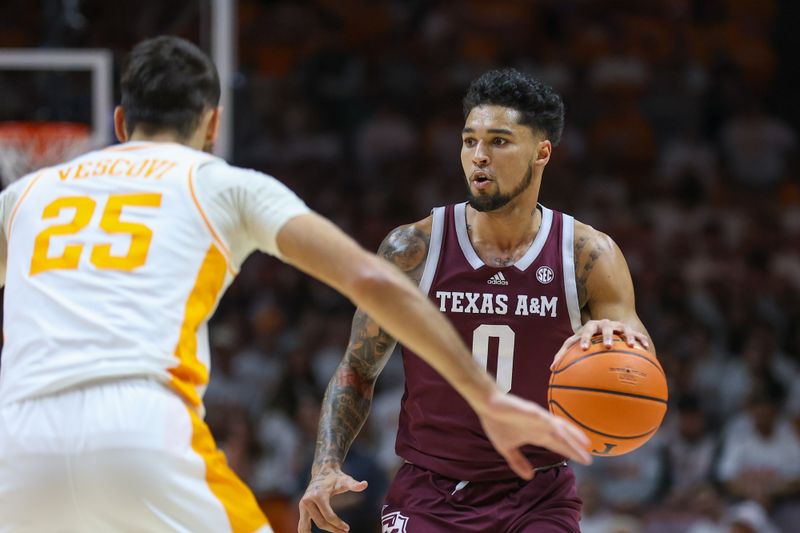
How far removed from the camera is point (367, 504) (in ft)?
29.1

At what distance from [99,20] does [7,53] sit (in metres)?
0.91

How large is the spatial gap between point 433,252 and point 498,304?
362mm

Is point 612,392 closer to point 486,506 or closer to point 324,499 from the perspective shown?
point 486,506

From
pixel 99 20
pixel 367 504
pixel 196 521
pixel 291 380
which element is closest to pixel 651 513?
pixel 367 504

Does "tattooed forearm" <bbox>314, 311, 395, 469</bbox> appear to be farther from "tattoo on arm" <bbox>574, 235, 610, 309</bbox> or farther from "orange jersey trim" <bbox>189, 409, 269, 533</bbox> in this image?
"orange jersey trim" <bbox>189, 409, 269, 533</bbox>

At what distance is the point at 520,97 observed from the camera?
16.7 ft

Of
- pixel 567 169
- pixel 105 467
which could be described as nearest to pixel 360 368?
pixel 105 467

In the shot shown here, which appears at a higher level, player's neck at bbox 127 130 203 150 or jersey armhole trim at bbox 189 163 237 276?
player's neck at bbox 127 130 203 150

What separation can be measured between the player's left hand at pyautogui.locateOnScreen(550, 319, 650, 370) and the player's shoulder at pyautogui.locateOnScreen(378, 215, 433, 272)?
33.2 inches

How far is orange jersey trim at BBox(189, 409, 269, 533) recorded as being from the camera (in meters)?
3.27

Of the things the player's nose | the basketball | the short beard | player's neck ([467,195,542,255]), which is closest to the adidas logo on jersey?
player's neck ([467,195,542,255])

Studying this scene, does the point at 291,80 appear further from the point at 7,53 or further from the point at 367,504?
the point at 367,504

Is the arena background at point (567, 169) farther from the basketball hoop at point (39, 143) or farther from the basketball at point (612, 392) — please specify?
the basketball at point (612, 392)

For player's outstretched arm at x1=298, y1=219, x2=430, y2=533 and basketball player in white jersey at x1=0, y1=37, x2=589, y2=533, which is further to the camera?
player's outstretched arm at x1=298, y1=219, x2=430, y2=533
